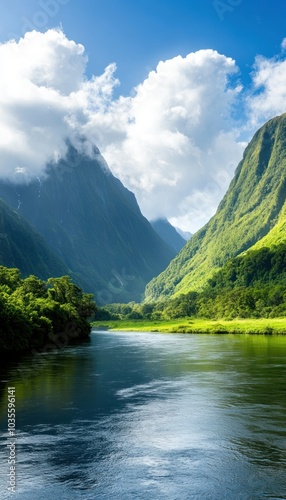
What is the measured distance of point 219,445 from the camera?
82.9 ft

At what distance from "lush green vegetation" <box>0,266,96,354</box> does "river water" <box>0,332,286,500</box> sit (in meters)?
16.9

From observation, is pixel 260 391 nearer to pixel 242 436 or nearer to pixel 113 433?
pixel 242 436

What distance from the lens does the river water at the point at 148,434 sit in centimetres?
1964

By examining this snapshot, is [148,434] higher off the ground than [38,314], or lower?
lower

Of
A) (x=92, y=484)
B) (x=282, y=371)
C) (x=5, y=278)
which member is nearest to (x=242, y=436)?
(x=92, y=484)

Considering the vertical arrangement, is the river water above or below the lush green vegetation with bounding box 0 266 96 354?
below

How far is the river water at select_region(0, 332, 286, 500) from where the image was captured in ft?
64.4

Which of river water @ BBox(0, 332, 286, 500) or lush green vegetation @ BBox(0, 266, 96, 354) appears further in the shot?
lush green vegetation @ BBox(0, 266, 96, 354)

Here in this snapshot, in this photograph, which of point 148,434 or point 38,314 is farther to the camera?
point 38,314

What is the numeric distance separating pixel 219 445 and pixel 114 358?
150 ft

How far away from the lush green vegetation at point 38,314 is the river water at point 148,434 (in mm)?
16920

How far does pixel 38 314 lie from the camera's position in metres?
86.4

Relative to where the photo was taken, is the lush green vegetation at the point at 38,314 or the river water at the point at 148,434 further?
the lush green vegetation at the point at 38,314

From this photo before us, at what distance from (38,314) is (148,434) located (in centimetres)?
6218
